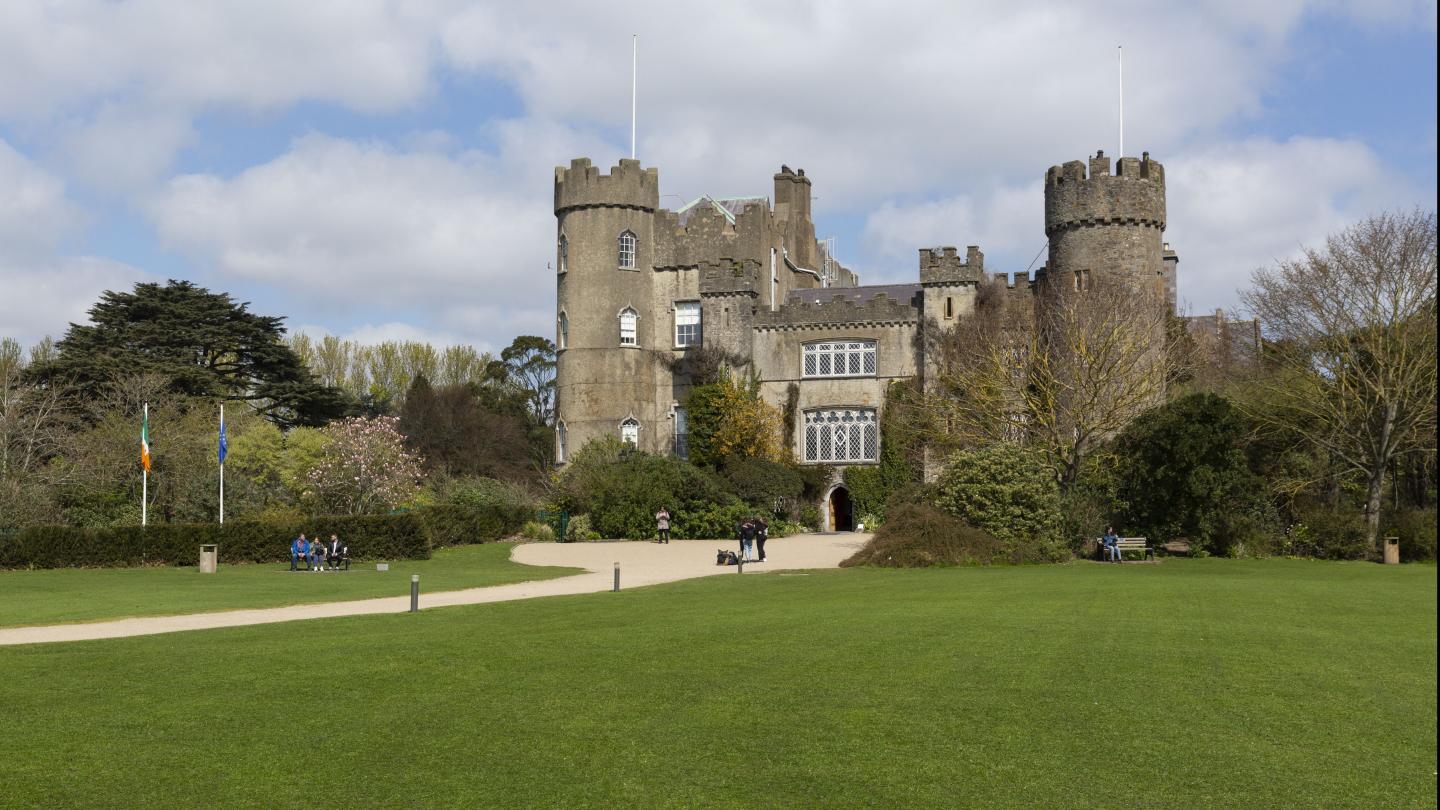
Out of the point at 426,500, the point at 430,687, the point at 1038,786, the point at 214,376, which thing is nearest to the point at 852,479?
the point at 426,500

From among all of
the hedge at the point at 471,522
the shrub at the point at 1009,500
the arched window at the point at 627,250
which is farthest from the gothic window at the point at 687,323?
the shrub at the point at 1009,500

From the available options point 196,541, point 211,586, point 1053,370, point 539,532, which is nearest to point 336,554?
point 196,541

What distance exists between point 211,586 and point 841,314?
104 feet

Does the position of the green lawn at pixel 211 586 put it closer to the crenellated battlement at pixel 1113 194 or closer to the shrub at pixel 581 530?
the shrub at pixel 581 530

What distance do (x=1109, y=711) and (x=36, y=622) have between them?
17.7 metres

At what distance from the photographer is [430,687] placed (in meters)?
13.4

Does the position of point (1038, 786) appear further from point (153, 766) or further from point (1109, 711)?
point (153, 766)

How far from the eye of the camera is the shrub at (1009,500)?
35125 millimetres

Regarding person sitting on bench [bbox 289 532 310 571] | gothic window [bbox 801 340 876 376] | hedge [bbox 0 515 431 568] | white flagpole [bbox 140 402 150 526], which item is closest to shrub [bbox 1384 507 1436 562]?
gothic window [bbox 801 340 876 376]

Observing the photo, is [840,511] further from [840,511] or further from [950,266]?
[950,266]

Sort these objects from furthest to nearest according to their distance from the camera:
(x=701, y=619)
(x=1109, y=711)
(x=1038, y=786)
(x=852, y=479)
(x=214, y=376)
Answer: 1. (x=214, y=376)
2. (x=852, y=479)
3. (x=701, y=619)
4. (x=1109, y=711)
5. (x=1038, y=786)

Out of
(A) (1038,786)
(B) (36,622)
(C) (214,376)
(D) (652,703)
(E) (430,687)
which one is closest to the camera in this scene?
(A) (1038,786)

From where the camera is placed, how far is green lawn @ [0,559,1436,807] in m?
9.51

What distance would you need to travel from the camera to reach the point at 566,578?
31.8 m
